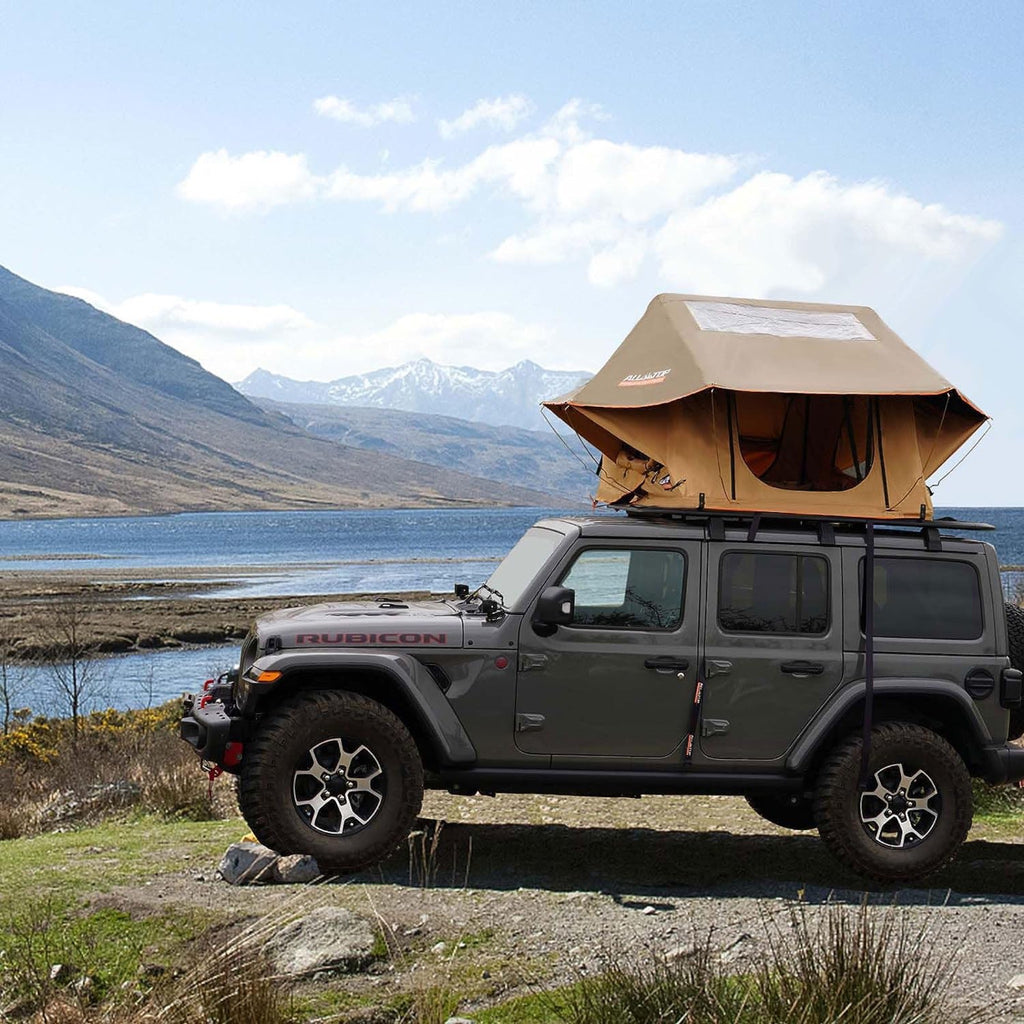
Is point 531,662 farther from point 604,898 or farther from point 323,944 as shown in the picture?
point 323,944

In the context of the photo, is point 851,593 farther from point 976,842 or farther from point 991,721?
point 976,842

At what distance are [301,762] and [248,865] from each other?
2.16ft

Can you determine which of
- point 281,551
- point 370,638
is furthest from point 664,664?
point 281,551

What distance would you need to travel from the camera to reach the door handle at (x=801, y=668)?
8062mm

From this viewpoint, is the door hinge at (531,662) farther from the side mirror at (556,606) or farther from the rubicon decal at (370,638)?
the rubicon decal at (370,638)

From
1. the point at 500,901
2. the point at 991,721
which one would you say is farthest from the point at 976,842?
the point at 500,901

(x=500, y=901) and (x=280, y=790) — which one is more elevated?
(x=280, y=790)

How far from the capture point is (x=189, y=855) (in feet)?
28.0

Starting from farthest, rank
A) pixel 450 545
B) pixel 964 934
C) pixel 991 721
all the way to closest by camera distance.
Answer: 1. pixel 450 545
2. pixel 991 721
3. pixel 964 934

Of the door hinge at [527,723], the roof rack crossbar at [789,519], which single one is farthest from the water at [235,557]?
the roof rack crossbar at [789,519]

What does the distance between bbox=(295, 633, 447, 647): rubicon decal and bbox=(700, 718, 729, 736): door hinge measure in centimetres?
167

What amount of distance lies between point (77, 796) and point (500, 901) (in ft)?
20.4

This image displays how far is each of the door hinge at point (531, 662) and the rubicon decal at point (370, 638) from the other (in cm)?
48

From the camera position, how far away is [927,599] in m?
8.37
